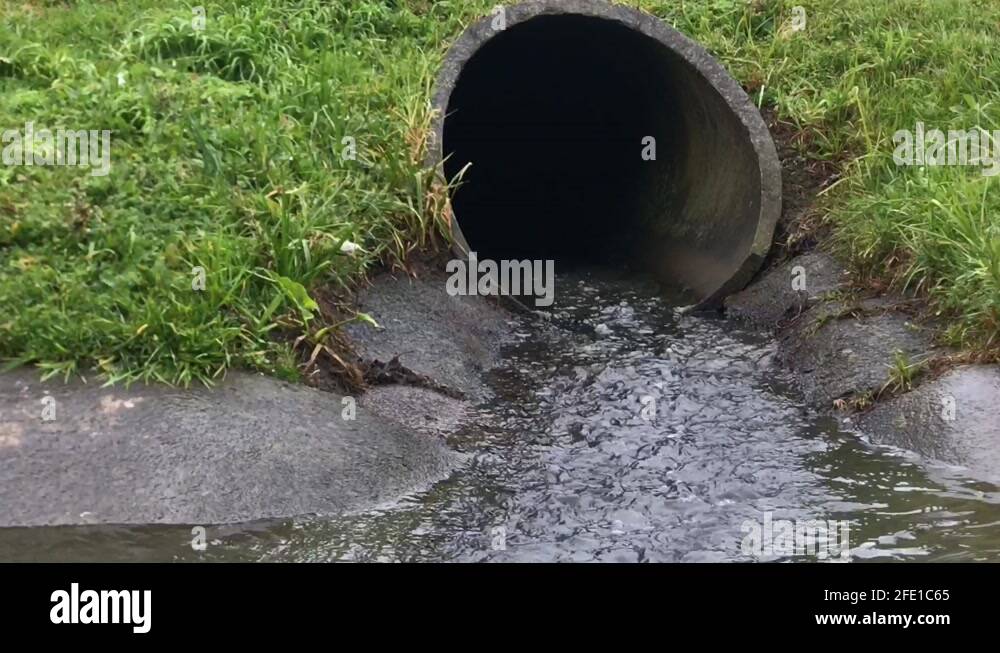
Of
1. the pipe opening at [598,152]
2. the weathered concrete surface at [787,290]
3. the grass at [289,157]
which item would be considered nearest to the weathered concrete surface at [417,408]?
the grass at [289,157]

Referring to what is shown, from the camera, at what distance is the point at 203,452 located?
5.66m

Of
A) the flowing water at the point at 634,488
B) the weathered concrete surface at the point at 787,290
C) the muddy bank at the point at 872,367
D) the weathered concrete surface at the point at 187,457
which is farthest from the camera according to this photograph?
the weathered concrete surface at the point at 787,290

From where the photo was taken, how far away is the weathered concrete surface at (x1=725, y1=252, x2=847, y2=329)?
8.00 metres

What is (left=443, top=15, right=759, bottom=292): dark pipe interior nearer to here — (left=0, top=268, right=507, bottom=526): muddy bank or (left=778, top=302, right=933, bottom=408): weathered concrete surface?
(left=778, top=302, right=933, bottom=408): weathered concrete surface

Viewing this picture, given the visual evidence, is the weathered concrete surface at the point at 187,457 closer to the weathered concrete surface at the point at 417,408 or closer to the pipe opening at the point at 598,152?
the weathered concrete surface at the point at 417,408

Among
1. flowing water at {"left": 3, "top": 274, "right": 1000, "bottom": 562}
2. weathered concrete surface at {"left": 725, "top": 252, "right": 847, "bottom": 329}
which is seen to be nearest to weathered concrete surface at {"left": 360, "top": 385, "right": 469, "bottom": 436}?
flowing water at {"left": 3, "top": 274, "right": 1000, "bottom": 562}

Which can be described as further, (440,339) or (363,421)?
(440,339)

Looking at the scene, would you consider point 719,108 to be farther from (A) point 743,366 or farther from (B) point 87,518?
(B) point 87,518

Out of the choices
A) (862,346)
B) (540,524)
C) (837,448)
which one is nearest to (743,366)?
(862,346)

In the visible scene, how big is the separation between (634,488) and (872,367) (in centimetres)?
188

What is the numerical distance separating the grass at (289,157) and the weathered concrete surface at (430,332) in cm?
22

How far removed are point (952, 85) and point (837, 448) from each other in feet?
11.7

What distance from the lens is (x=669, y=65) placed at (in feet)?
31.2

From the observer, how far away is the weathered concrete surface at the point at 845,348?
22.5 feet
